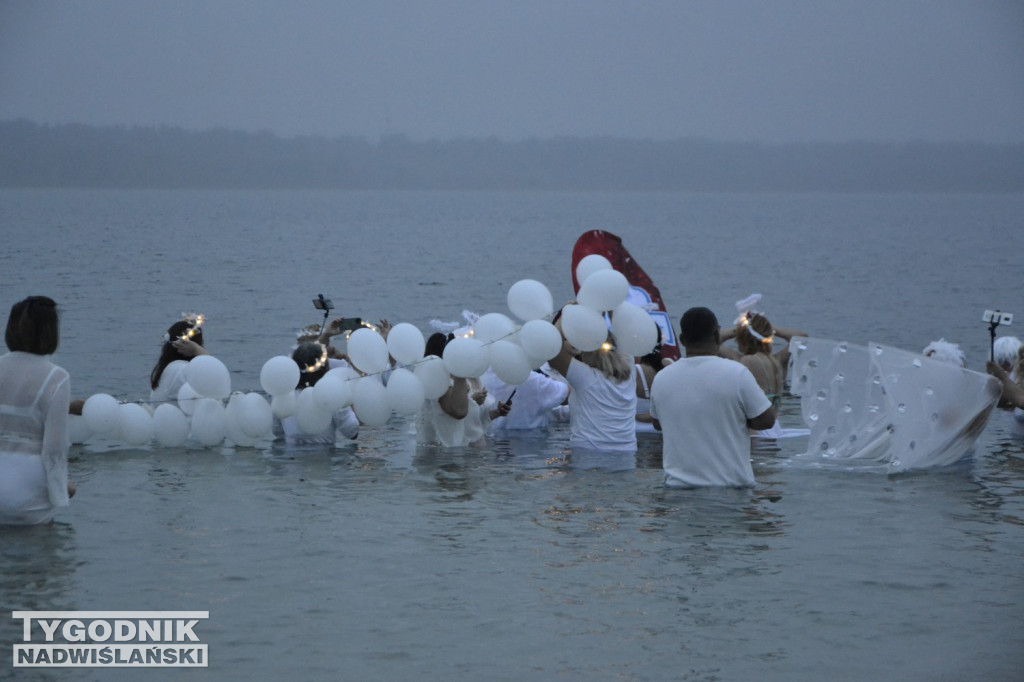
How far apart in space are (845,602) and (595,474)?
385 cm

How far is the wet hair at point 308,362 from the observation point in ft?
38.2

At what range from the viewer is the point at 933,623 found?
23.5 ft

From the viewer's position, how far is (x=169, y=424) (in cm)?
1179

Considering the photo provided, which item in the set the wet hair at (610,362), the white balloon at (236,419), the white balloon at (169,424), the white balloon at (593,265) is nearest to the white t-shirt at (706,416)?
the wet hair at (610,362)

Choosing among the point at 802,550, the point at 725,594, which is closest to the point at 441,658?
the point at 725,594

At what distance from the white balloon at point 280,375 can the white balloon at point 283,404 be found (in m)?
0.24

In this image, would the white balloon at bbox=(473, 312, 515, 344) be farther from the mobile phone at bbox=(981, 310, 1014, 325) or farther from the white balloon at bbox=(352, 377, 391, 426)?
the mobile phone at bbox=(981, 310, 1014, 325)

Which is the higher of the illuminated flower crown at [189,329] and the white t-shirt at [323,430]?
the illuminated flower crown at [189,329]

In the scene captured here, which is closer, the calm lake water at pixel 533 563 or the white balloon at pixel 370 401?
the calm lake water at pixel 533 563

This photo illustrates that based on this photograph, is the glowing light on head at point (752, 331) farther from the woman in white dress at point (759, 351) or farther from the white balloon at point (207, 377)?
the white balloon at point (207, 377)

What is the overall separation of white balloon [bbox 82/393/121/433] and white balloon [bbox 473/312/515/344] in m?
3.47

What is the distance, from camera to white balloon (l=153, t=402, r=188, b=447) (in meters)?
11.8

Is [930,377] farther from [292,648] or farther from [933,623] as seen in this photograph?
[292,648]

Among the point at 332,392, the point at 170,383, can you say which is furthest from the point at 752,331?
the point at 170,383
